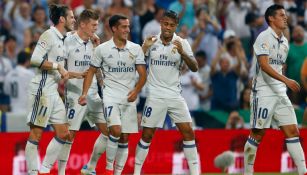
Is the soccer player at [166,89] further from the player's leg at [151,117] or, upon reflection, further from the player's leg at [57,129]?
the player's leg at [57,129]

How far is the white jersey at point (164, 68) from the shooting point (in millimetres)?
16984

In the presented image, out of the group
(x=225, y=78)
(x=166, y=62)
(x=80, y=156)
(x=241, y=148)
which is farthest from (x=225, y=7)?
(x=166, y=62)

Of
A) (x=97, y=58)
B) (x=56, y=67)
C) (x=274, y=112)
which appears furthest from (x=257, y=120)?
(x=56, y=67)

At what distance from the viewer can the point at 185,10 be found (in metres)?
24.9

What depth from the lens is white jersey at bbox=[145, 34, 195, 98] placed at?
1698 cm

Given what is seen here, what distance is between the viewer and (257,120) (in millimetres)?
16969

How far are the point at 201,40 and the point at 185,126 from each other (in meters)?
7.60

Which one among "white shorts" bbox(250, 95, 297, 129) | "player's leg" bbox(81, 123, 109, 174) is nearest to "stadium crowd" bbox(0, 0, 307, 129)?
"player's leg" bbox(81, 123, 109, 174)

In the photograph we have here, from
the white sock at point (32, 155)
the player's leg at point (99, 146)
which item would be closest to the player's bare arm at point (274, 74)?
the player's leg at point (99, 146)

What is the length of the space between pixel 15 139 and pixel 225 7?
281 inches

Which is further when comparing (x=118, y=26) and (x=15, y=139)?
(x=15, y=139)

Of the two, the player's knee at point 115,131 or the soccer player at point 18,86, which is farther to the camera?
the soccer player at point 18,86

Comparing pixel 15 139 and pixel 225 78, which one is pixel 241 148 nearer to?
pixel 225 78

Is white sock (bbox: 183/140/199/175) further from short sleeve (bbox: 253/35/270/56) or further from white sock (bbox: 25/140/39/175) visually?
white sock (bbox: 25/140/39/175)
